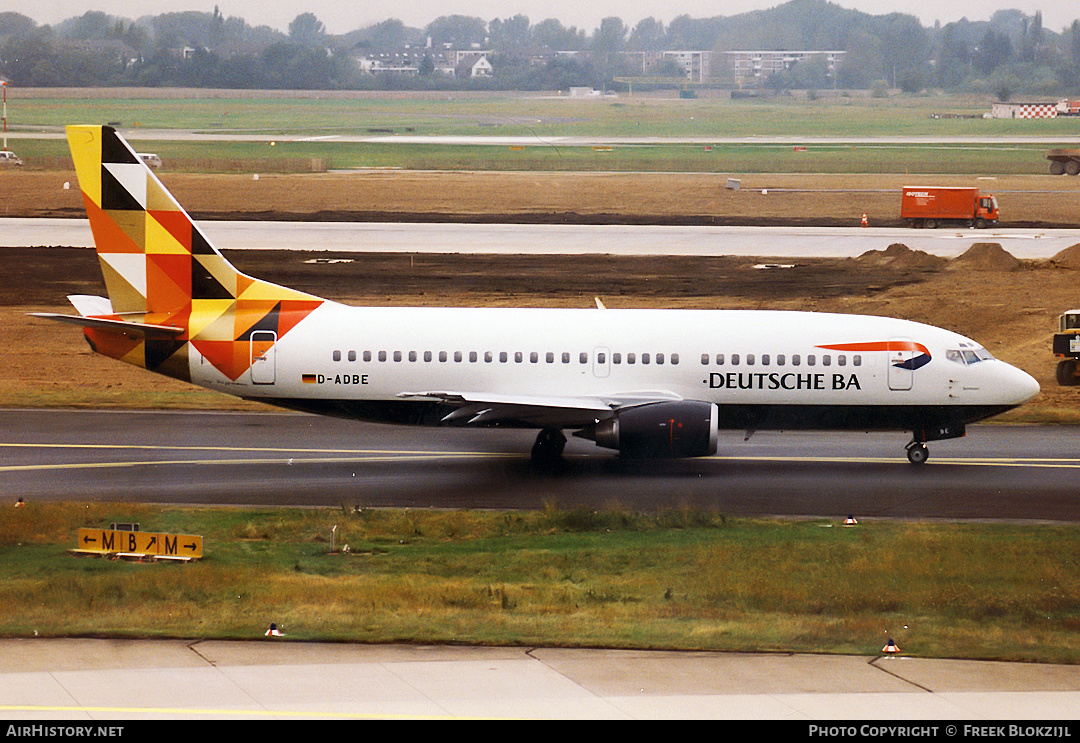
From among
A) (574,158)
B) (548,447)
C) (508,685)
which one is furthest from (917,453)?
(574,158)

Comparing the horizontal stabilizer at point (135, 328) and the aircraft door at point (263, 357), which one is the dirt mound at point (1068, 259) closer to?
the aircraft door at point (263, 357)

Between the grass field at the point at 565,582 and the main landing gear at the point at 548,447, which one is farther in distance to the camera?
the main landing gear at the point at 548,447

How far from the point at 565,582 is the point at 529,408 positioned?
8.30 meters

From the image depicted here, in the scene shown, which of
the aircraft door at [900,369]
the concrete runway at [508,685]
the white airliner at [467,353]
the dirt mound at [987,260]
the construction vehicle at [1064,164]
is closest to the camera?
the concrete runway at [508,685]

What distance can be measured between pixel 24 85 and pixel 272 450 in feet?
308

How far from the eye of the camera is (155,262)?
29.8m

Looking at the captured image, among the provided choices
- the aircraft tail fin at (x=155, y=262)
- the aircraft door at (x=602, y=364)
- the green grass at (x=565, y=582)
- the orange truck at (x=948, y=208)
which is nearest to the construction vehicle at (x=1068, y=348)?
the green grass at (x=565, y=582)

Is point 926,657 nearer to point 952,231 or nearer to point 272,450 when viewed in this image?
point 272,450

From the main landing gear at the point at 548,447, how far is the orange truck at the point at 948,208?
52.1 m

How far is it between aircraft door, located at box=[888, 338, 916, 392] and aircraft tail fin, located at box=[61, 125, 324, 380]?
44.9 ft

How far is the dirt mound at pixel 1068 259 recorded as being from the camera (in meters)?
55.5

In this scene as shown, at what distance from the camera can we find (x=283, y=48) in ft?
525

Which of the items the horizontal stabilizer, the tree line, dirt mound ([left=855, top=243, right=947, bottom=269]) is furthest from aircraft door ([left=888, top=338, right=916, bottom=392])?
the tree line

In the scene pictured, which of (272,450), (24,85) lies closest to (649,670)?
(272,450)
